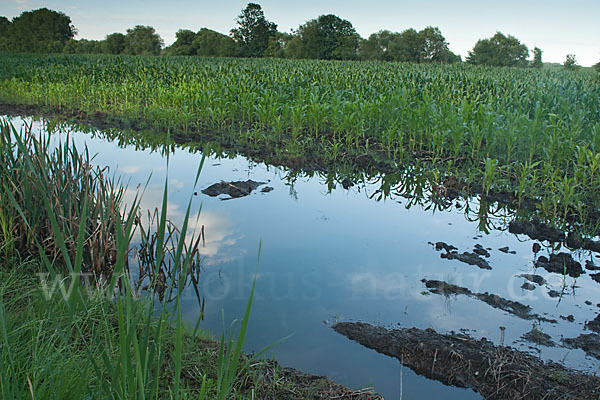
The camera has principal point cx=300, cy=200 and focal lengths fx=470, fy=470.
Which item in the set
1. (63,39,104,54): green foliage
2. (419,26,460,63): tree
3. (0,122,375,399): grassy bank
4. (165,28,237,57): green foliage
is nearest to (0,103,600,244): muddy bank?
(0,122,375,399): grassy bank

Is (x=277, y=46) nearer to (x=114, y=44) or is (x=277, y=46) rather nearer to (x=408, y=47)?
(x=408, y=47)

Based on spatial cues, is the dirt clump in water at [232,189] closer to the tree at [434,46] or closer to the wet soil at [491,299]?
the wet soil at [491,299]

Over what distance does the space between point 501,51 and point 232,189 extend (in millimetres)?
72932

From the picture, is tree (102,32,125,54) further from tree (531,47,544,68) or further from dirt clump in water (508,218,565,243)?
dirt clump in water (508,218,565,243)

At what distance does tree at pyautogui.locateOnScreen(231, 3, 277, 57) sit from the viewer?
68812 mm

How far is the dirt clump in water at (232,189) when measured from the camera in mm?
6321

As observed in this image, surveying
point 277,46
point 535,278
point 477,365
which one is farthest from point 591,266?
point 277,46

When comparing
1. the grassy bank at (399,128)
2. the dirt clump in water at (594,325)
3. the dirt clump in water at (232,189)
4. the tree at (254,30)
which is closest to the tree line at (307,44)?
the tree at (254,30)

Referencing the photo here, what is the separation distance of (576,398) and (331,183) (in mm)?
4860

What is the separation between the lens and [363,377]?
2791 mm

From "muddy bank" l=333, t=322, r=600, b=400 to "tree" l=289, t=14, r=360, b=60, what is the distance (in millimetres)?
59253

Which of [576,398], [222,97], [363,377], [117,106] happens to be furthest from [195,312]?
[117,106]

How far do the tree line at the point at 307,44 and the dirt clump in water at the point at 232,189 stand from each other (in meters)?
53.5

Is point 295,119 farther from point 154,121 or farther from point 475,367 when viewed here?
point 475,367
